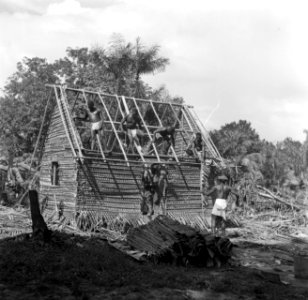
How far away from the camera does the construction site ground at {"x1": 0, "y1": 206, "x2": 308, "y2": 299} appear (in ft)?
22.5

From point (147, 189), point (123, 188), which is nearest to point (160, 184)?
point (147, 189)

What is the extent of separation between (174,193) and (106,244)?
18.6ft

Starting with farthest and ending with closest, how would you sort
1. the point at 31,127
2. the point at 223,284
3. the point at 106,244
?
1. the point at 31,127
2. the point at 106,244
3. the point at 223,284

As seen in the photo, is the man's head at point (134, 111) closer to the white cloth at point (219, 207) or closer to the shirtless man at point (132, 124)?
the shirtless man at point (132, 124)

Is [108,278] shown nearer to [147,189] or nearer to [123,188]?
[123,188]

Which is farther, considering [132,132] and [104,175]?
[132,132]

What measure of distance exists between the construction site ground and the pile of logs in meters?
0.28

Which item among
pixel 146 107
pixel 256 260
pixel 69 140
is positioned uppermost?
pixel 146 107

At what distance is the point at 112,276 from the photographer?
7.61m

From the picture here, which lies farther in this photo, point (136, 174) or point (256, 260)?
point (136, 174)

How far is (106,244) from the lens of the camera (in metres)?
10.2

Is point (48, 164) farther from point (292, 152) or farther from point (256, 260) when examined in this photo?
point (292, 152)

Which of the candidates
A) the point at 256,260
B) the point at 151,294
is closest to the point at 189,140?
the point at 256,260

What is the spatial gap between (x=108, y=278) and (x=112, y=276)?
126mm
